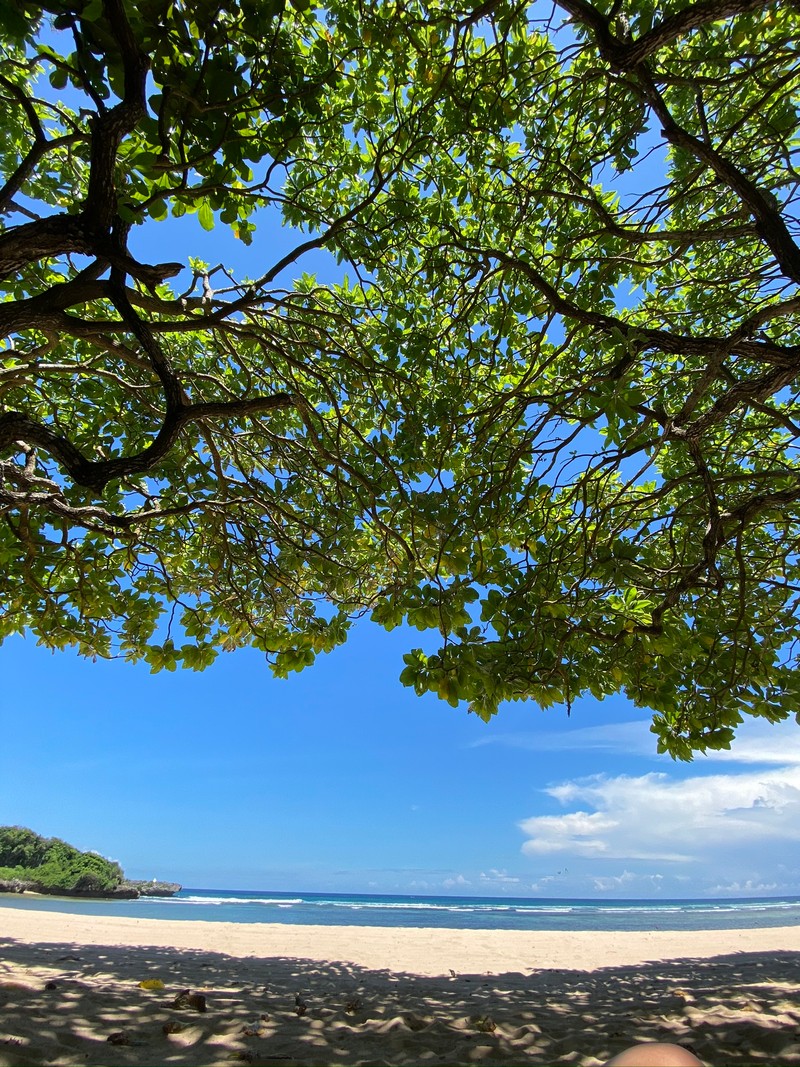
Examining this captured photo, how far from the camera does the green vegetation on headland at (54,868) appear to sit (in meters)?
33.9

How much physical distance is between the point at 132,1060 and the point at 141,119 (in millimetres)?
4399

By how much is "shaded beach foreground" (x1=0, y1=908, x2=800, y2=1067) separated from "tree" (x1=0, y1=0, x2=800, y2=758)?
171 cm

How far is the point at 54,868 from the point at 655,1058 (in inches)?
1730

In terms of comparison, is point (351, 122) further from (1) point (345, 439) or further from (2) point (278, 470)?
(2) point (278, 470)

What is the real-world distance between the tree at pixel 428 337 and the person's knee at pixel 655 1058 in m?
1.88

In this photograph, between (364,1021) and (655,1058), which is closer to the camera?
(655,1058)

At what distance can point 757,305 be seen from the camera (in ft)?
17.8

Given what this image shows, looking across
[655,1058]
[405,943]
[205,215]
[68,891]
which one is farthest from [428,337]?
[68,891]

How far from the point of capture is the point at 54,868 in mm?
35281

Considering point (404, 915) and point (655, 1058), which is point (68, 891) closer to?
point (404, 915)

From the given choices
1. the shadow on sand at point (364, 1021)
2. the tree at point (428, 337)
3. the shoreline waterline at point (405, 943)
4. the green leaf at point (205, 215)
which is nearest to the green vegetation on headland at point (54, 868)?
the shoreline waterline at point (405, 943)

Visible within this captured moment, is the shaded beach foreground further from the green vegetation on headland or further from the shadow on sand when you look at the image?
the green vegetation on headland

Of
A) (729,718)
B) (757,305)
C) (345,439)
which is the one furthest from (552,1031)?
(757,305)

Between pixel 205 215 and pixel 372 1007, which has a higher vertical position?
pixel 205 215
